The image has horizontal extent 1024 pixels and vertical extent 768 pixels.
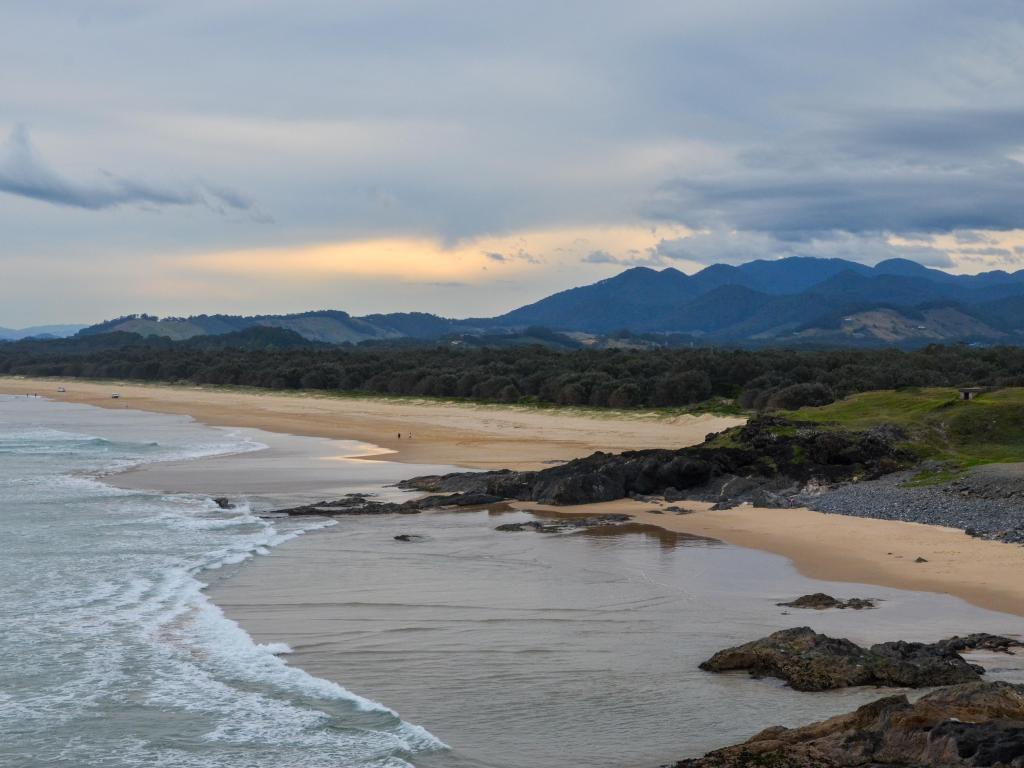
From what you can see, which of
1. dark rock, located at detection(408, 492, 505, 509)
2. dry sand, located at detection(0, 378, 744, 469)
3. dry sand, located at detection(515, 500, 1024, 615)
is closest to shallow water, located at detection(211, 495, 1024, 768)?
dry sand, located at detection(515, 500, 1024, 615)

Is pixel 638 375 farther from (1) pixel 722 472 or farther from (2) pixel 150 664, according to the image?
(2) pixel 150 664

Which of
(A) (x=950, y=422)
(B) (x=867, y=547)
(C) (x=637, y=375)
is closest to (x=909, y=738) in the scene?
(B) (x=867, y=547)

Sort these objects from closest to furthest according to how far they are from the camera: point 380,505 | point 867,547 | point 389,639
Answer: point 389,639 → point 867,547 → point 380,505

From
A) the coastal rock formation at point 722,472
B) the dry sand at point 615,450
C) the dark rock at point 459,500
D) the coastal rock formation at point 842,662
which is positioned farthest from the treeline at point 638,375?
the coastal rock formation at point 842,662

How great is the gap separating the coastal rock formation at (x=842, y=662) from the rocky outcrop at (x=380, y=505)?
42.5 feet

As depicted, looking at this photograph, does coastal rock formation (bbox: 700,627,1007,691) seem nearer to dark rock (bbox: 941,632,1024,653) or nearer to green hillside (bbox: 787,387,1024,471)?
dark rock (bbox: 941,632,1024,653)

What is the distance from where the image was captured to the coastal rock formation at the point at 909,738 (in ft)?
22.3

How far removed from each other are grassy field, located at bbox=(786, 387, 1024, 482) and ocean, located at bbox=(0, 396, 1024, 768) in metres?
9.42

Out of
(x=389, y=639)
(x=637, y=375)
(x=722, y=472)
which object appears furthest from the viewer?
(x=637, y=375)

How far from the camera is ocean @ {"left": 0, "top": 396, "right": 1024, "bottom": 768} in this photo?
8.88m

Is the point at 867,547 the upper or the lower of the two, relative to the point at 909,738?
lower

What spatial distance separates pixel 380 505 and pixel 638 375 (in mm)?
33123

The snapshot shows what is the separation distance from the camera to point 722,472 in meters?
25.0

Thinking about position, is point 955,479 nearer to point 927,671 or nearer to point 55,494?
point 927,671
